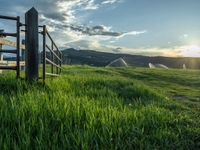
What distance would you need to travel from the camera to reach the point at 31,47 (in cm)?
911

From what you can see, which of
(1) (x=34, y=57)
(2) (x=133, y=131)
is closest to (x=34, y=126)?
(2) (x=133, y=131)

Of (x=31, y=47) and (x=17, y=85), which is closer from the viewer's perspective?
(x=17, y=85)

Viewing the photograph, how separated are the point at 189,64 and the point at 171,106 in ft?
576

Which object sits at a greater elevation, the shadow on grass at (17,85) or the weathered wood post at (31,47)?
the weathered wood post at (31,47)

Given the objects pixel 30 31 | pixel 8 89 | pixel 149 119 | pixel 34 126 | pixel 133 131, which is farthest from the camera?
pixel 30 31

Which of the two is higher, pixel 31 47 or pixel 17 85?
pixel 31 47

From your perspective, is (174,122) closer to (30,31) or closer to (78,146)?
(78,146)

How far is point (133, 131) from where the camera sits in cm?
502

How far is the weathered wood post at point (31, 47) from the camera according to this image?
9.11 meters

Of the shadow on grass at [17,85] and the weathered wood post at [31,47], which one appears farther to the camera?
the weathered wood post at [31,47]

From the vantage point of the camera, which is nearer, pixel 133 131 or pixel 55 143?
pixel 55 143

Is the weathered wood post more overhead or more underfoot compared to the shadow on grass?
more overhead

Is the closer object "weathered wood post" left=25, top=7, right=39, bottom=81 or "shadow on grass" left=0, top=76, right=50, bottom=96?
"shadow on grass" left=0, top=76, right=50, bottom=96

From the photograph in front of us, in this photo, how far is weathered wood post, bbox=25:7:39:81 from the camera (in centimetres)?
911
